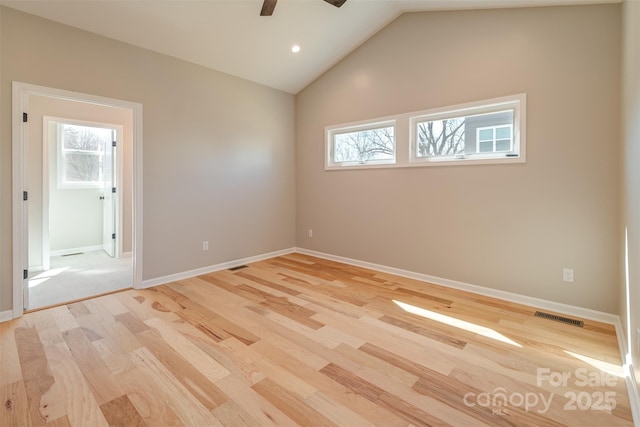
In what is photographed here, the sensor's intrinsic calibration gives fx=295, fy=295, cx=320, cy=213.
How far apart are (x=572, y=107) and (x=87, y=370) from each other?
13.9ft

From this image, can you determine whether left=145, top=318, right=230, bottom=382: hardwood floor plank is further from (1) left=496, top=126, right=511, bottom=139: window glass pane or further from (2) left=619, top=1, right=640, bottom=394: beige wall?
(1) left=496, top=126, right=511, bottom=139: window glass pane

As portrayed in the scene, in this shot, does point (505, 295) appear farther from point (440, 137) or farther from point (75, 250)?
point (75, 250)

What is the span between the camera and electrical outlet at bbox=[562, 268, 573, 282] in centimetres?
269

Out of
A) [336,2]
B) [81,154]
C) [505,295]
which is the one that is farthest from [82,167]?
[505,295]

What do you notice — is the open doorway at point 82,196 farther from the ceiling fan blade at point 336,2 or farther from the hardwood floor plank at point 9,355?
the ceiling fan blade at point 336,2

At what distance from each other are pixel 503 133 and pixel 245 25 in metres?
3.03

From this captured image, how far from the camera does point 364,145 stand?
427 cm

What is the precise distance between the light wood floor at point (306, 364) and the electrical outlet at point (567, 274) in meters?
0.40

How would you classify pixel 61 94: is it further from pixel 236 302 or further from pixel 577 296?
pixel 577 296

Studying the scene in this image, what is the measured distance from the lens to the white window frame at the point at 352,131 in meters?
3.88

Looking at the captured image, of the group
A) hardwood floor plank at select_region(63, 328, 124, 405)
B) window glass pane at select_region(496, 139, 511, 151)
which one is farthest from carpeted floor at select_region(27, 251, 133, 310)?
window glass pane at select_region(496, 139, 511, 151)

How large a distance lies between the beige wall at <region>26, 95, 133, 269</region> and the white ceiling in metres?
2.08

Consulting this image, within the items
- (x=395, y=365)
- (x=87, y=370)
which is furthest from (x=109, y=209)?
(x=395, y=365)

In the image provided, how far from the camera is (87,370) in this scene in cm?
185
